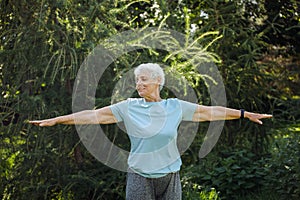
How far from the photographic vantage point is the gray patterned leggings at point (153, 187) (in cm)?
304

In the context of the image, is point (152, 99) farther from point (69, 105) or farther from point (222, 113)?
point (69, 105)

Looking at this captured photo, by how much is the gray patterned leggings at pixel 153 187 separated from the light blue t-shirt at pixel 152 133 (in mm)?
35

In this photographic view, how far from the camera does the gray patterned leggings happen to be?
9.98ft

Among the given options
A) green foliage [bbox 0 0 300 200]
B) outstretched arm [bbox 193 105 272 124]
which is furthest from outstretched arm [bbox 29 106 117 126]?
green foliage [bbox 0 0 300 200]

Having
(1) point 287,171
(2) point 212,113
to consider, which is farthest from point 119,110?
(1) point 287,171

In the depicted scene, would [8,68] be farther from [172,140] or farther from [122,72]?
[172,140]

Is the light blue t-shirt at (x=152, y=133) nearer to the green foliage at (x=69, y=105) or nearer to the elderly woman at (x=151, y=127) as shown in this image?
the elderly woman at (x=151, y=127)

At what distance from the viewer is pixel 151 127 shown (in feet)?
10.1

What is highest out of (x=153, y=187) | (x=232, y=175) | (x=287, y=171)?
(x=153, y=187)

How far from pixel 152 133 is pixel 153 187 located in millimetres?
319

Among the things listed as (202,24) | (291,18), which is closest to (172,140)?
(202,24)

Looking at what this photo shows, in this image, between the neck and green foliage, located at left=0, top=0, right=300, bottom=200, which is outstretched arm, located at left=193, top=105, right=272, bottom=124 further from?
green foliage, located at left=0, top=0, right=300, bottom=200

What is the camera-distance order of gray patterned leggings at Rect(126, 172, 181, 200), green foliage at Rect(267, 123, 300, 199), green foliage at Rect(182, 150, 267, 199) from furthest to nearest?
green foliage at Rect(182, 150, 267, 199)
green foliage at Rect(267, 123, 300, 199)
gray patterned leggings at Rect(126, 172, 181, 200)

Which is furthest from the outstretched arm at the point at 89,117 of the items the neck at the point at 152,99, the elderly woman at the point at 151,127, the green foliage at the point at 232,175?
the green foliage at the point at 232,175
